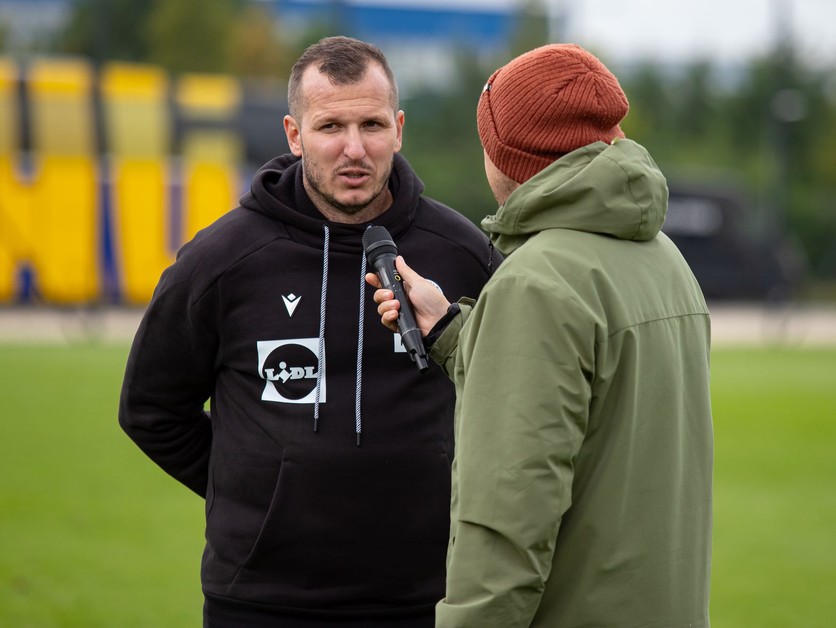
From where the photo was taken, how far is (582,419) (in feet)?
7.64

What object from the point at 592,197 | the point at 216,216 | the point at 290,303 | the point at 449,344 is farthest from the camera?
the point at 216,216

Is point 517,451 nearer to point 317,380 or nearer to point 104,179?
point 317,380

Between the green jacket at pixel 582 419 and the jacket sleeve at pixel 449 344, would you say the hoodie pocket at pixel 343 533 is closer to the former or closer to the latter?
the jacket sleeve at pixel 449 344

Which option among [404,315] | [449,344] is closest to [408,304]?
[404,315]

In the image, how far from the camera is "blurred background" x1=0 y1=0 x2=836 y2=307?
27250mm

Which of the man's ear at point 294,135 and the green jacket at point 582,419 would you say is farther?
the man's ear at point 294,135

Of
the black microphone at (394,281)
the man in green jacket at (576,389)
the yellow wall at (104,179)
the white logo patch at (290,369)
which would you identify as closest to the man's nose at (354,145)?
the black microphone at (394,281)

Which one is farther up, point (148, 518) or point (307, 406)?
point (307, 406)

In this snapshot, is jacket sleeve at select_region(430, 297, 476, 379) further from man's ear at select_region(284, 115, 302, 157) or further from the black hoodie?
man's ear at select_region(284, 115, 302, 157)

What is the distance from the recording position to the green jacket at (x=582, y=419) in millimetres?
2277

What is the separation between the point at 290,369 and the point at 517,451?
112 cm

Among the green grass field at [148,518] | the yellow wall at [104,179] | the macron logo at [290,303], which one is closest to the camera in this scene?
the macron logo at [290,303]

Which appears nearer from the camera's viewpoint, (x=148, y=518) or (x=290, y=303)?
(x=290, y=303)

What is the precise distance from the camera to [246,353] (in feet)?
10.8
